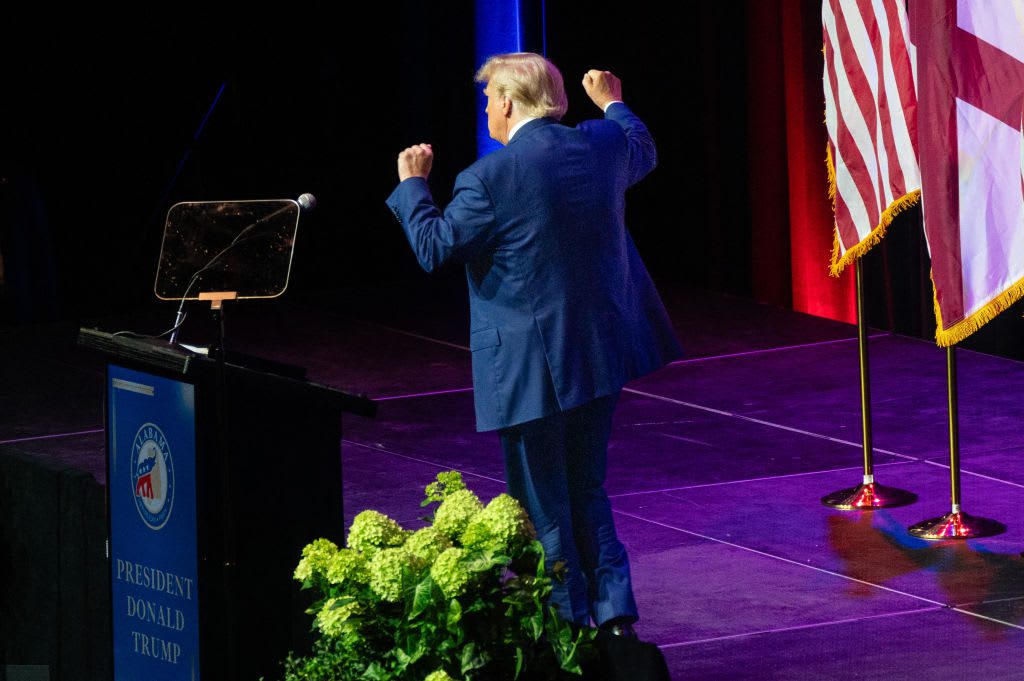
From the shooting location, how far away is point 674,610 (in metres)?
5.01

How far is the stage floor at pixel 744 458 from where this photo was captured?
15.6ft

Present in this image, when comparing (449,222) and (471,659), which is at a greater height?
(449,222)

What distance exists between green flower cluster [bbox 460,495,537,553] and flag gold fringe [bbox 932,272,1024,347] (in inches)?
105

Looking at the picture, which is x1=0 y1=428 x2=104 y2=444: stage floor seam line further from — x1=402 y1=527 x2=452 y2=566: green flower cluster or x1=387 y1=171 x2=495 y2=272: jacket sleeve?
x1=402 y1=527 x2=452 y2=566: green flower cluster

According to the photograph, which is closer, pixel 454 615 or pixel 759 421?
pixel 454 615

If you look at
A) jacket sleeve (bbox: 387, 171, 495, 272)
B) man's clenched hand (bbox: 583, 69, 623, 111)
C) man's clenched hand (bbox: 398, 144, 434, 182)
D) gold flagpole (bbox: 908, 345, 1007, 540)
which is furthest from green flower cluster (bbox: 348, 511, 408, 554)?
gold flagpole (bbox: 908, 345, 1007, 540)

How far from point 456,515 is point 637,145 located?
1.85 m

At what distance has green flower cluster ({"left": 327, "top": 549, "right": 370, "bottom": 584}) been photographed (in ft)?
9.40

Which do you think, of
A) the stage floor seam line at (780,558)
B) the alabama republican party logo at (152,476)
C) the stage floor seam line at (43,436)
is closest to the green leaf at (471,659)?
the alabama republican party logo at (152,476)

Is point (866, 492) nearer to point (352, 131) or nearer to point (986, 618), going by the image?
point (986, 618)

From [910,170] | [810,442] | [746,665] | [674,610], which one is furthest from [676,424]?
[746,665]

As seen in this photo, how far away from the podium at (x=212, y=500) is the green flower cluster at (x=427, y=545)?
0.72 m

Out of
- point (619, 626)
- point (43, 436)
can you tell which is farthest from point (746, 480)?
point (43, 436)

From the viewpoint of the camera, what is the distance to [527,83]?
431 centimetres
